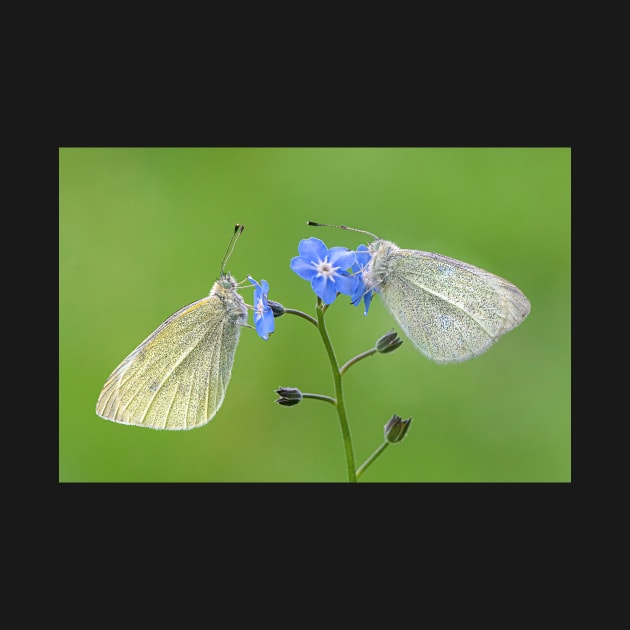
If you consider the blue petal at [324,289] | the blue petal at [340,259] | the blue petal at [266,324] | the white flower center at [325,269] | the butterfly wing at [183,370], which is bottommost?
the butterfly wing at [183,370]

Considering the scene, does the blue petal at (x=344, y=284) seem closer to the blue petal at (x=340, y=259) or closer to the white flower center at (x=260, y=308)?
the blue petal at (x=340, y=259)

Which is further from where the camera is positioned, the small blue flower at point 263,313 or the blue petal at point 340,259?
the small blue flower at point 263,313

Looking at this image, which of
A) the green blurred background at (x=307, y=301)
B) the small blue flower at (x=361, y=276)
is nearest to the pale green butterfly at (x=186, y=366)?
the small blue flower at (x=361, y=276)

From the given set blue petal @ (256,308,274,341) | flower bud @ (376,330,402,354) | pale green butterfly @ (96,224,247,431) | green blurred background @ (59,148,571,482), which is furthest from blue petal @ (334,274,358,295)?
green blurred background @ (59,148,571,482)

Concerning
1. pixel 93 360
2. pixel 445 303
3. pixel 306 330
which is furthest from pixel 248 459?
pixel 445 303

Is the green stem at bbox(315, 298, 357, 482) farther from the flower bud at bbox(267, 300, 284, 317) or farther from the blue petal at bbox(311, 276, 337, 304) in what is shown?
the flower bud at bbox(267, 300, 284, 317)

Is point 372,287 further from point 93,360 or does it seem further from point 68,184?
point 68,184
